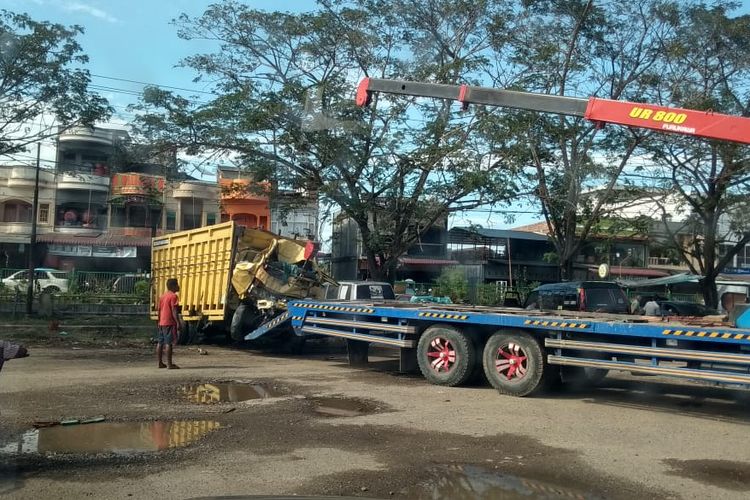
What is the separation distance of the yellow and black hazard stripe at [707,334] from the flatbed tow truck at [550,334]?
0.04 ft

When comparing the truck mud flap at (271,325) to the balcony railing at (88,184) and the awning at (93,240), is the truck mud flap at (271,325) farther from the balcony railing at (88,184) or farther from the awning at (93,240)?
the balcony railing at (88,184)

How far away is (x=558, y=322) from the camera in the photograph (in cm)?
1004

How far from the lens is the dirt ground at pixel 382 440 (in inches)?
235

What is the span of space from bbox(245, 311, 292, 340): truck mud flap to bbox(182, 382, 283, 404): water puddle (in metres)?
3.20

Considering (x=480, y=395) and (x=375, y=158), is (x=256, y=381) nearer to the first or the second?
(x=480, y=395)

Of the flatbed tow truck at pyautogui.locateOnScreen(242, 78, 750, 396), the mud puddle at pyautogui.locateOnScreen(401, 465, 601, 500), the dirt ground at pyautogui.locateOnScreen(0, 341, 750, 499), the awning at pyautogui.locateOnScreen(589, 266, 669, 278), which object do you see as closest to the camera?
the mud puddle at pyautogui.locateOnScreen(401, 465, 601, 500)

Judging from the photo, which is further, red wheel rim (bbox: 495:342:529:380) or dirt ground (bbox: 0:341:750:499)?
red wheel rim (bbox: 495:342:529:380)

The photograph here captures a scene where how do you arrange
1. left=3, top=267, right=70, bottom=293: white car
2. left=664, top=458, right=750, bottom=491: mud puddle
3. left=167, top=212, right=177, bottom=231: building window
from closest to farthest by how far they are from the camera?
1. left=664, top=458, right=750, bottom=491: mud puddle
2. left=3, top=267, right=70, bottom=293: white car
3. left=167, top=212, right=177, bottom=231: building window

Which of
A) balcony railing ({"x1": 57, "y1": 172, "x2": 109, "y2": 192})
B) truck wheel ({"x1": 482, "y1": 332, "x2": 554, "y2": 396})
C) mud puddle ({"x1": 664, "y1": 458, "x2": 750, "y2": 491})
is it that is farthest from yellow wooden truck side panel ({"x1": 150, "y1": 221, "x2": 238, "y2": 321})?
balcony railing ({"x1": 57, "y1": 172, "x2": 109, "y2": 192})

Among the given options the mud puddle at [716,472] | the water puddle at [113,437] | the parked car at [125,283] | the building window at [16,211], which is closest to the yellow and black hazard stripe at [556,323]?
the mud puddle at [716,472]

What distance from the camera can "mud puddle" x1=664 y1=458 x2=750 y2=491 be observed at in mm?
6273

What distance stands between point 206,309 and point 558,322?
9.91m

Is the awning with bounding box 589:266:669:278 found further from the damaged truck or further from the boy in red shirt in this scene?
the boy in red shirt

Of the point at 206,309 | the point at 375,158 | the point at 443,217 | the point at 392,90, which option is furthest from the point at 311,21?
the point at 392,90
